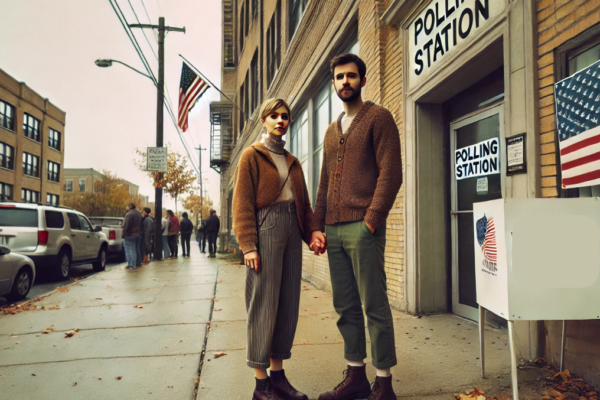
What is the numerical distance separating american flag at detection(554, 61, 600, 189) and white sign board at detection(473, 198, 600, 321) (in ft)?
1.05

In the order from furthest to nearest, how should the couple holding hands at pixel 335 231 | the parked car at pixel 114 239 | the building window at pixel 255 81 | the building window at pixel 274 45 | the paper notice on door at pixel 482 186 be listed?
1. the building window at pixel 255 81
2. the parked car at pixel 114 239
3. the building window at pixel 274 45
4. the paper notice on door at pixel 482 186
5. the couple holding hands at pixel 335 231

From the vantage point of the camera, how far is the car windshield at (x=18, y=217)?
9055 millimetres

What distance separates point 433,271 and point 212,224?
12983 millimetres

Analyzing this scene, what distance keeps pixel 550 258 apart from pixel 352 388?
1.43 meters

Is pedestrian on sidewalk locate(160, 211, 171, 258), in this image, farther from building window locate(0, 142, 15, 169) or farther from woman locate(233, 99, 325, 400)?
building window locate(0, 142, 15, 169)

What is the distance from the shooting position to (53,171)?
3944 centimetres

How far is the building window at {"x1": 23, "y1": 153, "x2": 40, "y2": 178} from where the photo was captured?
34853 millimetres

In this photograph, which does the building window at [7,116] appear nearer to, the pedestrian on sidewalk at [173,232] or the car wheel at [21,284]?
the pedestrian on sidewalk at [173,232]

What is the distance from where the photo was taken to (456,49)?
4305 mm

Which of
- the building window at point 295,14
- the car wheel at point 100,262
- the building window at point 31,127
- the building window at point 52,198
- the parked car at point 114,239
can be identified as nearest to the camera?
the building window at point 295,14

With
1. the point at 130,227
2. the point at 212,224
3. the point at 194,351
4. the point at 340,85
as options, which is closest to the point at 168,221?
the point at 212,224

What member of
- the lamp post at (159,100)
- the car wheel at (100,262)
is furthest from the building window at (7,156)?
the car wheel at (100,262)

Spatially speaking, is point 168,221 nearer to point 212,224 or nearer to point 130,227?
point 212,224

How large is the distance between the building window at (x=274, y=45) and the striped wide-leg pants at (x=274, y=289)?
11.1m
